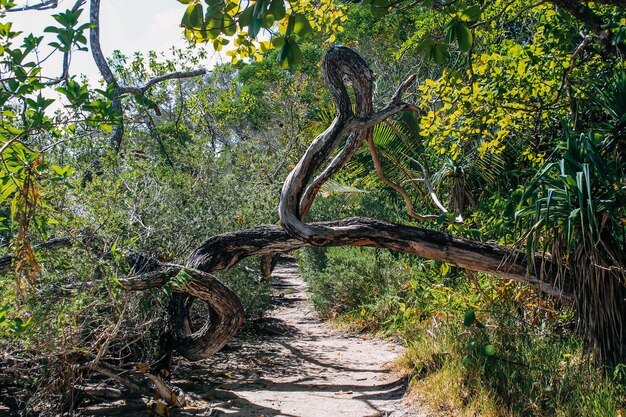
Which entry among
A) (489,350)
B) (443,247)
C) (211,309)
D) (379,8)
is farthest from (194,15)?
(211,309)

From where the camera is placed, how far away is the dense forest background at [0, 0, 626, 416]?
3.74 metres

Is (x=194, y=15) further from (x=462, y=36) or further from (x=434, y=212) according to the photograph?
(x=434, y=212)

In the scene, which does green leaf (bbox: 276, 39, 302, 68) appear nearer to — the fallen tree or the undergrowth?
the fallen tree

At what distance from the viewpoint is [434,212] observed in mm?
7961

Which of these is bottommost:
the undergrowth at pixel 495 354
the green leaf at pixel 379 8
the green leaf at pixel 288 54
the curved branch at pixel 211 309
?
the undergrowth at pixel 495 354

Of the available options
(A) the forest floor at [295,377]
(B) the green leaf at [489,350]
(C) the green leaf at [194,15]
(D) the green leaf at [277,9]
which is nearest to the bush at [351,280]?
(A) the forest floor at [295,377]

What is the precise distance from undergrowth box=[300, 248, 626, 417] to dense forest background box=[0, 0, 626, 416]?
0.9 inches

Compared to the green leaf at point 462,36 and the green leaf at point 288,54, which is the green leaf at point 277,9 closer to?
the green leaf at point 288,54

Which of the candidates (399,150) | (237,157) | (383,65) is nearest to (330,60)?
(399,150)

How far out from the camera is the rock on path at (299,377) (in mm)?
6098

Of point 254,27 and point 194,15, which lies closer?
point 254,27

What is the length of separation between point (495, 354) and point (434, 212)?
274 cm

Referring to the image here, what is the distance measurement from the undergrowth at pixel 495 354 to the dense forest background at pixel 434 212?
22 mm

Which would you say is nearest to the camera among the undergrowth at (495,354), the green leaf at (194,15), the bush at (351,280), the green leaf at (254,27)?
the green leaf at (254,27)
